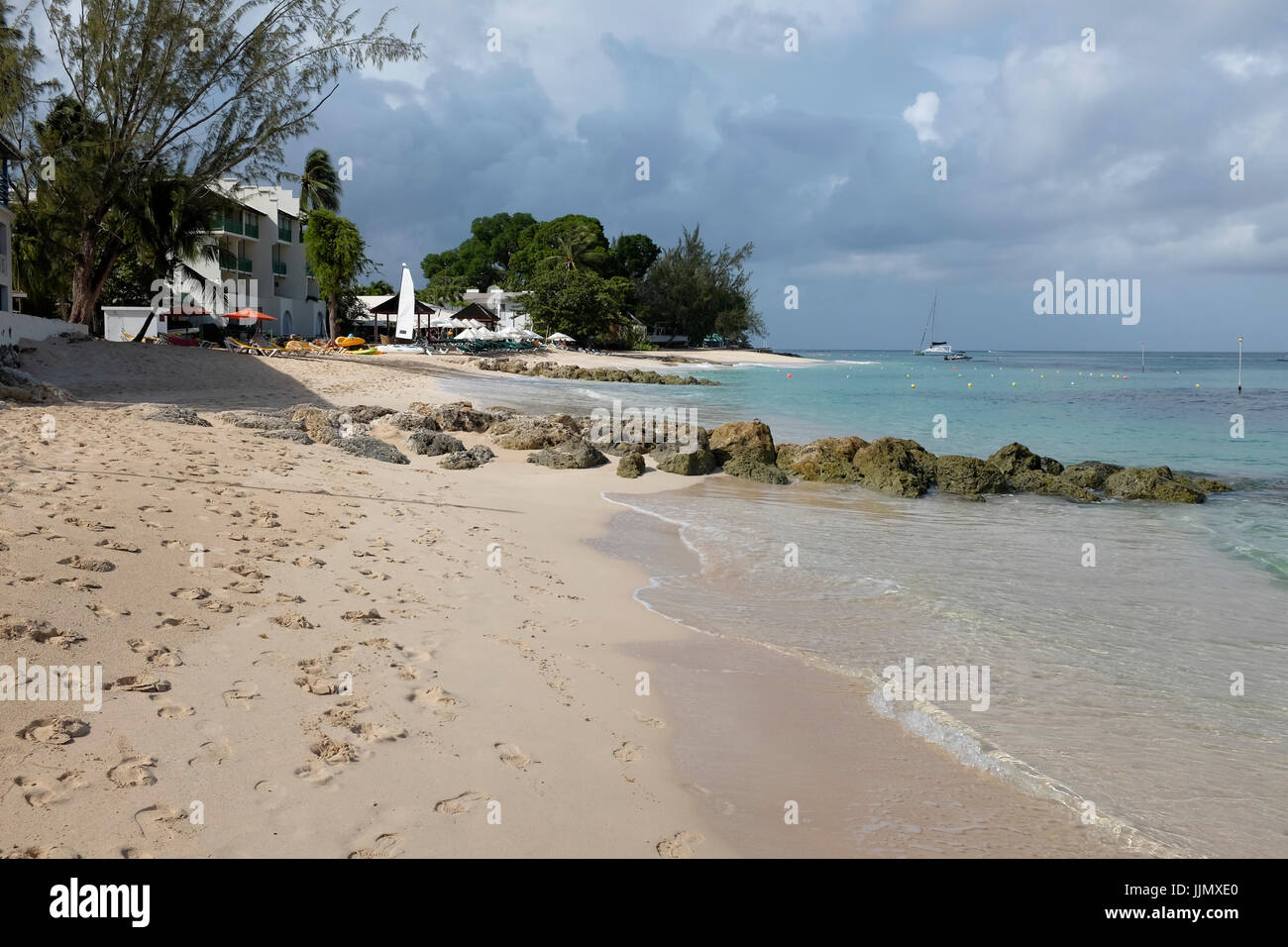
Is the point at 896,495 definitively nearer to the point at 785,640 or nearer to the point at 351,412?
the point at 785,640

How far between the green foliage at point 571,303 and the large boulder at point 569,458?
53.5 metres

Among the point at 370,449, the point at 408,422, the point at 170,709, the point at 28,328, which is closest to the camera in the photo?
the point at 170,709

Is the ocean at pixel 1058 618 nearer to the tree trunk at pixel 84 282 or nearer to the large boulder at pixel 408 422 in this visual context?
the large boulder at pixel 408 422

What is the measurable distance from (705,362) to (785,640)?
65.2 meters

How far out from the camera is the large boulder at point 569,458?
14.3m

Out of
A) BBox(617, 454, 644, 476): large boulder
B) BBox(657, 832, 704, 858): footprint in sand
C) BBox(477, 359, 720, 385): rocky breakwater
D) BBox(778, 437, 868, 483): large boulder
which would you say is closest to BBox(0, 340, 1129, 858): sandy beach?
Result: BBox(657, 832, 704, 858): footprint in sand

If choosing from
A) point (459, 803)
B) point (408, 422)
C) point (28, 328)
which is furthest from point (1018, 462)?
point (28, 328)

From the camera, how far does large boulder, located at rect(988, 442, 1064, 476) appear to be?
50.0 ft

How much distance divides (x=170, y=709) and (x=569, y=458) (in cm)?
1043

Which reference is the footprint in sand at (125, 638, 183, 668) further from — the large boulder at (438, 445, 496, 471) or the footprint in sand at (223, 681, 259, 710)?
the large boulder at (438, 445, 496, 471)

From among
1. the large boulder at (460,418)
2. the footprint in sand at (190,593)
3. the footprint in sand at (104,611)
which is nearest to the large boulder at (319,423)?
the large boulder at (460,418)

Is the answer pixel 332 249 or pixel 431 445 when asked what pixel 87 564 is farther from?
pixel 332 249

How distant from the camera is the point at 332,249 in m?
46.6

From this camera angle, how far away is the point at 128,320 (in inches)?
1324
